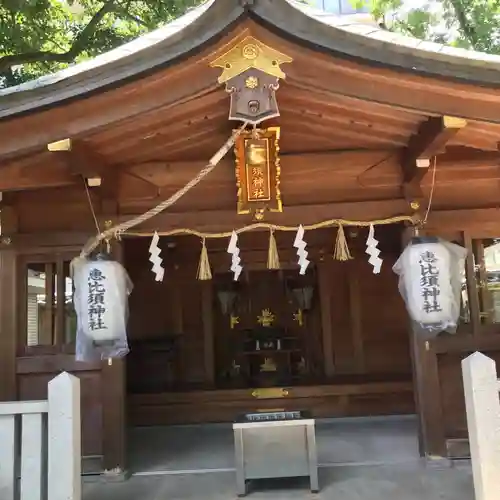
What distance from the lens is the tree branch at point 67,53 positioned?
10.3m

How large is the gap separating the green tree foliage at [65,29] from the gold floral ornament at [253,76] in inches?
258

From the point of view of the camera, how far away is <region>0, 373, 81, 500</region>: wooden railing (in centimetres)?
361

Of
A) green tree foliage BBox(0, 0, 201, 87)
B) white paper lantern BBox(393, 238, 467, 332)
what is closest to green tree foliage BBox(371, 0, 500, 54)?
green tree foliage BBox(0, 0, 201, 87)

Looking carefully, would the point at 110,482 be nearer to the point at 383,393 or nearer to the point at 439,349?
the point at 439,349

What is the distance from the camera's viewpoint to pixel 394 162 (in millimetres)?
5387

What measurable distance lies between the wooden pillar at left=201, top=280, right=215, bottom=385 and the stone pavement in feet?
11.1

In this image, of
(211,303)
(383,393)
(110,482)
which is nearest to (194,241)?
(211,303)

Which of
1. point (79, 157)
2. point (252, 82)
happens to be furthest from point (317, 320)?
point (252, 82)

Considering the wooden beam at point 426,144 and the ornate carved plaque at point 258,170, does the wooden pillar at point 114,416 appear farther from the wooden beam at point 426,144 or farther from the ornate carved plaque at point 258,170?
the wooden beam at point 426,144

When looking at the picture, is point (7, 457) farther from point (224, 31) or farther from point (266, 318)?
point (266, 318)

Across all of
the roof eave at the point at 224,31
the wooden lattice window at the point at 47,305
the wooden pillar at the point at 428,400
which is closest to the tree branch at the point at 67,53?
the wooden lattice window at the point at 47,305

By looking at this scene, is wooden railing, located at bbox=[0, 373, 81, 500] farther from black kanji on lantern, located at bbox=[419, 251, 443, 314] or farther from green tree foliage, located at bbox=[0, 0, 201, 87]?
green tree foliage, located at bbox=[0, 0, 201, 87]

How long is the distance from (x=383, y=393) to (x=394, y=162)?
372cm

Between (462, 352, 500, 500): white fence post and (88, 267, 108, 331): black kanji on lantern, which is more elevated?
(88, 267, 108, 331): black kanji on lantern
